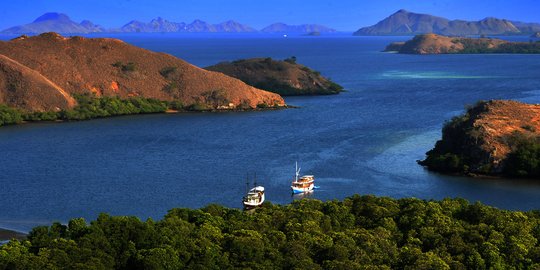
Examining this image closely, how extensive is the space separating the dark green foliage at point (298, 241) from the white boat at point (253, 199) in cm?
→ 944

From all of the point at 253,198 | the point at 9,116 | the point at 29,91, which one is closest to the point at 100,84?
the point at 29,91

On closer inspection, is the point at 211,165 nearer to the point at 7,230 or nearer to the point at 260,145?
the point at 260,145

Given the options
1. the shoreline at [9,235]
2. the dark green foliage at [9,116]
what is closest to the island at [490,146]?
the shoreline at [9,235]

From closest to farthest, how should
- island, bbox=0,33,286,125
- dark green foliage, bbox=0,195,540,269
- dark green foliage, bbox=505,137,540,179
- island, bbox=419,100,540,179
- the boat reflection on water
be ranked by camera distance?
dark green foliage, bbox=0,195,540,269 < the boat reflection on water < dark green foliage, bbox=505,137,540,179 < island, bbox=419,100,540,179 < island, bbox=0,33,286,125

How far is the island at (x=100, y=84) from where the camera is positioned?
3509 inches

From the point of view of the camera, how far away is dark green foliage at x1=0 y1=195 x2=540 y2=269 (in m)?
31.4

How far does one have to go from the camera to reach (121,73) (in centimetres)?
10025

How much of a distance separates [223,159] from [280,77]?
184ft

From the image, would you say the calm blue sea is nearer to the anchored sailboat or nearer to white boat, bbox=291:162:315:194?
white boat, bbox=291:162:315:194

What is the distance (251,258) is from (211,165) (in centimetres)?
2847

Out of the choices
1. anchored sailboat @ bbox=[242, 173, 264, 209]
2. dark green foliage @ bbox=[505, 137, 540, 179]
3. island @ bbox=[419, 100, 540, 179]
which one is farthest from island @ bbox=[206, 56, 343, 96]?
anchored sailboat @ bbox=[242, 173, 264, 209]

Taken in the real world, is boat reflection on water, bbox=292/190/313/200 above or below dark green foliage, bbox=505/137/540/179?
below

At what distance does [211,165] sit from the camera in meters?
60.0

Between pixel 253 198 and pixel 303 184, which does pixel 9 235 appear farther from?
pixel 303 184
